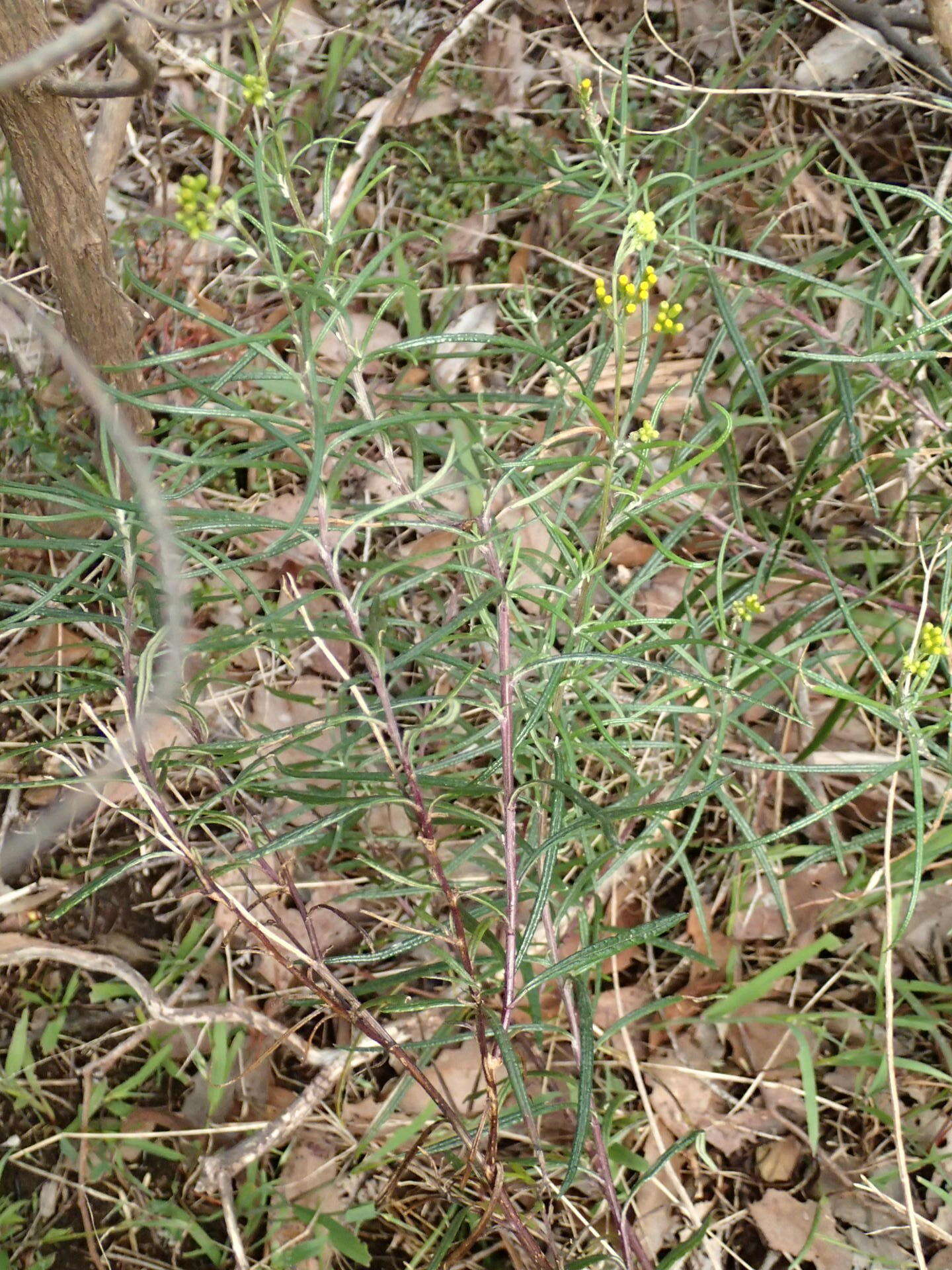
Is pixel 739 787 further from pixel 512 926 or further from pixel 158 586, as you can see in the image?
pixel 158 586

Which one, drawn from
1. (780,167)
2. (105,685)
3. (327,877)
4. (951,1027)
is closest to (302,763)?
(105,685)

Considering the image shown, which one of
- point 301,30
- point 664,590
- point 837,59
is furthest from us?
point 301,30

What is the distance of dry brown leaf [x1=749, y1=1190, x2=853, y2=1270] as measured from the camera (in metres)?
1.85

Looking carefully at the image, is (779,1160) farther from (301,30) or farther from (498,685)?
(301,30)

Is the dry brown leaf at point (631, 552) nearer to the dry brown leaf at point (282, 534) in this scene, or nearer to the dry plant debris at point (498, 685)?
the dry plant debris at point (498, 685)

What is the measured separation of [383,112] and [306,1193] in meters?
2.63

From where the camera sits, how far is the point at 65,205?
1675 millimetres

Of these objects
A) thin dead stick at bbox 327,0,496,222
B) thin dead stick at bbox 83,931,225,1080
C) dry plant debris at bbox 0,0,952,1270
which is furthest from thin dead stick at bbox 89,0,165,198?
thin dead stick at bbox 83,931,225,1080

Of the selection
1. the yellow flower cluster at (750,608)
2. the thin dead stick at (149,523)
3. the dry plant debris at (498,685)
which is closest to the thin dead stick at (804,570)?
the dry plant debris at (498,685)

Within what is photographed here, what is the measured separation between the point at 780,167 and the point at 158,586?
1999 mm

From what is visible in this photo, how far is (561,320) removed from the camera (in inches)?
89.4

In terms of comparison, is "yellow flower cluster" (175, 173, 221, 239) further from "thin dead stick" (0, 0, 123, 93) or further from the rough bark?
the rough bark

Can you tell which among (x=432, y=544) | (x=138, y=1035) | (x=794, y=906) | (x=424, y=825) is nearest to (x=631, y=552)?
(x=432, y=544)

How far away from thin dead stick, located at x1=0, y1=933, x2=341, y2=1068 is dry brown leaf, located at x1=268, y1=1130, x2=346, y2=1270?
0.59ft
